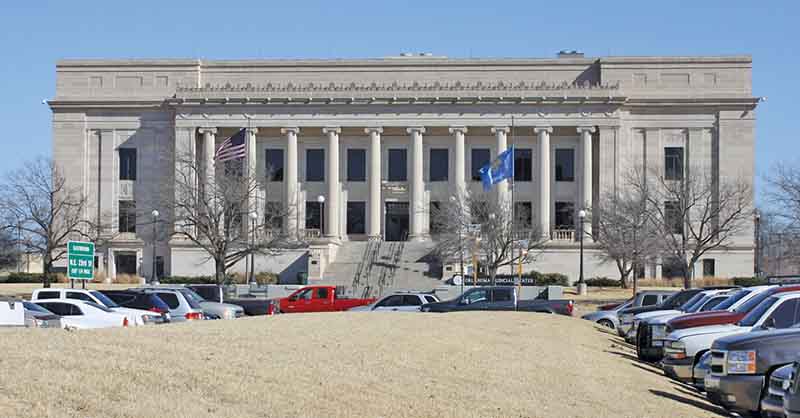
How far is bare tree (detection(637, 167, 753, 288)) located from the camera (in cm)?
6512

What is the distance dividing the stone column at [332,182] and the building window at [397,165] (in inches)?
162

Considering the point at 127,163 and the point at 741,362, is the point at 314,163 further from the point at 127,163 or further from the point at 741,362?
the point at 741,362

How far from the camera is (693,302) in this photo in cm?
2936

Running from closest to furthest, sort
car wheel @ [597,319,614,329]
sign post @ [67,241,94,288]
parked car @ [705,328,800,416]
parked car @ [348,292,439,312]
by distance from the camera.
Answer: parked car @ [705,328,800,416] → sign post @ [67,241,94,288] → parked car @ [348,292,439,312] → car wheel @ [597,319,614,329]

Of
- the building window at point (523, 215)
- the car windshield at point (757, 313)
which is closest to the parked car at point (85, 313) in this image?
the car windshield at point (757, 313)

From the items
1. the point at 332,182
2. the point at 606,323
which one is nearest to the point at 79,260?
the point at 606,323

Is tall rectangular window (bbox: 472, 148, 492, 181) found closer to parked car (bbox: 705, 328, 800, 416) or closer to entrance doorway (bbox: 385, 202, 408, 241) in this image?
entrance doorway (bbox: 385, 202, 408, 241)

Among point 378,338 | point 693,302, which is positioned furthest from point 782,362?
point 693,302

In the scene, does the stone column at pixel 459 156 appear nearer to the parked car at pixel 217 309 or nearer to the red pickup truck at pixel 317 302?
the red pickup truck at pixel 317 302

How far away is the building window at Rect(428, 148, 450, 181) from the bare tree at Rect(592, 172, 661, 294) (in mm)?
13860

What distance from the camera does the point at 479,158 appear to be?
84.1m

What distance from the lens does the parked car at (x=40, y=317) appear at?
82.7ft

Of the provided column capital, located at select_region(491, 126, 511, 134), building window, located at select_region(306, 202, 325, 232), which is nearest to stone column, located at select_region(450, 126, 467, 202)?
column capital, located at select_region(491, 126, 511, 134)

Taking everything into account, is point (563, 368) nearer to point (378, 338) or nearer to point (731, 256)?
point (378, 338)
